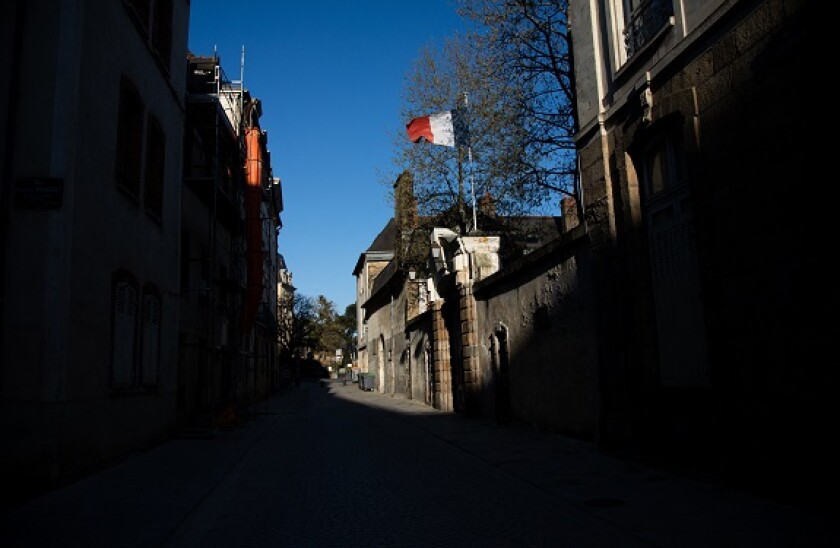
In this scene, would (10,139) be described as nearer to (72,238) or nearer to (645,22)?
(72,238)

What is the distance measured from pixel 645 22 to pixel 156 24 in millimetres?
9467

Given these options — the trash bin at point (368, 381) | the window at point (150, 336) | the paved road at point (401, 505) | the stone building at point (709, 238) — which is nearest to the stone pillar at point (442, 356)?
the paved road at point (401, 505)

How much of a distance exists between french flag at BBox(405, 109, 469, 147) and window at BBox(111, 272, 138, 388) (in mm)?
10610

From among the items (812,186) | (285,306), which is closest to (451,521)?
(812,186)

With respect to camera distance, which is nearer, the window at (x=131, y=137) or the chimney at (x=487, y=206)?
the window at (x=131, y=137)

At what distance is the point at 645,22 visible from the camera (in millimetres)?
9688

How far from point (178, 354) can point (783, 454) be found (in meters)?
12.8

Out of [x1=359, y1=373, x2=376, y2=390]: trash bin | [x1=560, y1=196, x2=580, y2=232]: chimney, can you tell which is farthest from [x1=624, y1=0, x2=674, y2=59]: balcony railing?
[x1=359, y1=373, x2=376, y2=390]: trash bin

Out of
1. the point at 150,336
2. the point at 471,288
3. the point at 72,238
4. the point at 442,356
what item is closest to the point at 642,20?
the point at 72,238

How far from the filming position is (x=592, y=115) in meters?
11.2

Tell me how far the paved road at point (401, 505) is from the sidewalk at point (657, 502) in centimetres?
2

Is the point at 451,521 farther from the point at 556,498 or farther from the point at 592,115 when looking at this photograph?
the point at 592,115

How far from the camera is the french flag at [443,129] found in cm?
1984

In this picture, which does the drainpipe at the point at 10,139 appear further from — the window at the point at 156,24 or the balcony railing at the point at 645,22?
the balcony railing at the point at 645,22
